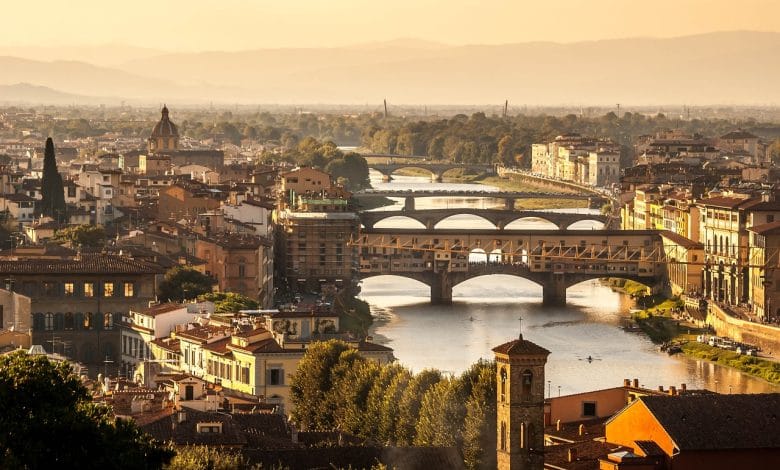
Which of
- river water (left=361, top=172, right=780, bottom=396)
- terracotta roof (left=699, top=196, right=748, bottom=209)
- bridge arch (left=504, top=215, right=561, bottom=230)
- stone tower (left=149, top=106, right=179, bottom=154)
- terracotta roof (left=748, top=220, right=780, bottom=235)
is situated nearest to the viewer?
river water (left=361, top=172, right=780, bottom=396)

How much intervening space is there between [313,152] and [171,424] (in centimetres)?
5765

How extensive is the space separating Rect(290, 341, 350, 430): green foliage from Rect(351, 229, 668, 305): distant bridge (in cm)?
1894

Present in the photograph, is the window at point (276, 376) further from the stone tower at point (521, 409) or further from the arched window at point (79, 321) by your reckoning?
the stone tower at point (521, 409)

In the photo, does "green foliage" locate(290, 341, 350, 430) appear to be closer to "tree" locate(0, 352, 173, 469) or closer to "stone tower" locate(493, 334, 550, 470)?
"stone tower" locate(493, 334, 550, 470)

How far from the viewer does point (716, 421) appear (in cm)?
1471

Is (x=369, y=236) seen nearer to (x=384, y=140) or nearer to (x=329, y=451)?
(x=329, y=451)

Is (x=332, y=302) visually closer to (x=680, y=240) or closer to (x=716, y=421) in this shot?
(x=680, y=240)

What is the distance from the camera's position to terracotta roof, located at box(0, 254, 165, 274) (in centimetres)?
2606

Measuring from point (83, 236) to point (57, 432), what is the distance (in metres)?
20.9

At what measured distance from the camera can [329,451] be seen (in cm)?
1583

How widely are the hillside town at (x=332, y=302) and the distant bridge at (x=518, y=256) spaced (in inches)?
1.9

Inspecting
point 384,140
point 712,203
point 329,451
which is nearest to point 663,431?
point 329,451

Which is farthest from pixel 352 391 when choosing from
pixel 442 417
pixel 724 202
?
pixel 724 202

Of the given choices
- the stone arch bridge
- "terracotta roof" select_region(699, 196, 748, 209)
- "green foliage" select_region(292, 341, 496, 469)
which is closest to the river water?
"terracotta roof" select_region(699, 196, 748, 209)
